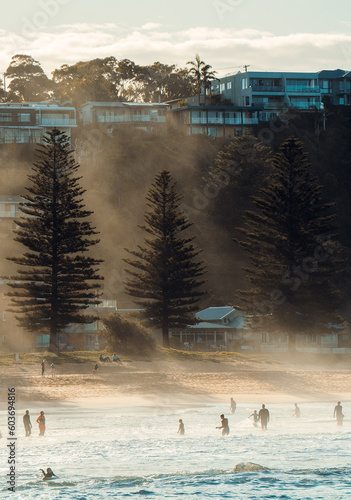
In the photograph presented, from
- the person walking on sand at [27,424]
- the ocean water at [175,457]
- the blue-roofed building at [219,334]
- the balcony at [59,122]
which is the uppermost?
the balcony at [59,122]

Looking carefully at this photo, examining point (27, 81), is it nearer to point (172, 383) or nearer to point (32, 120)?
point (32, 120)

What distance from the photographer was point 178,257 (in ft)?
173

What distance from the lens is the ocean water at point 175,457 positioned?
2459cm

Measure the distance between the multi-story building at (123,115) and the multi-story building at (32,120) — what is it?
428 cm

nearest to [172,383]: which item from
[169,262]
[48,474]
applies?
[169,262]

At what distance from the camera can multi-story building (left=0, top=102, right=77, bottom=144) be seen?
91.7 m

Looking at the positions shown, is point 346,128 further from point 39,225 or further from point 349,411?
point 349,411

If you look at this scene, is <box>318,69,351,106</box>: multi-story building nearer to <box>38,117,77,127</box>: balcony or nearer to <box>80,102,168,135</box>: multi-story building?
<box>80,102,168,135</box>: multi-story building

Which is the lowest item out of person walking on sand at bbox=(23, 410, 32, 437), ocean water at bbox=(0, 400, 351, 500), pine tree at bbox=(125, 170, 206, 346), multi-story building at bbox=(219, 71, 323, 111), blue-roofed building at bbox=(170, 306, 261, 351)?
ocean water at bbox=(0, 400, 351, 500)

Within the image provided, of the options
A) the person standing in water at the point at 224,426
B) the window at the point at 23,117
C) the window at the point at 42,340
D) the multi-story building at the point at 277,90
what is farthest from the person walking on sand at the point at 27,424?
the multi-story building at the point at 277,90

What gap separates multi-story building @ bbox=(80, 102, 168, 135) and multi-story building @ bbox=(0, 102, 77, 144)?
4.28 m

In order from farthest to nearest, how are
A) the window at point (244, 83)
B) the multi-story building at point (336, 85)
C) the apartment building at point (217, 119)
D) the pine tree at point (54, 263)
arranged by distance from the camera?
the multi-story building at point (336, 85), the window at point (244, 83), the apartment building at point (217, 119), the pine tree at point (54, 263)

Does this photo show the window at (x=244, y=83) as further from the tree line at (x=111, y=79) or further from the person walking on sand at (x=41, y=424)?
the person walking on sand at (x=41, y=424)

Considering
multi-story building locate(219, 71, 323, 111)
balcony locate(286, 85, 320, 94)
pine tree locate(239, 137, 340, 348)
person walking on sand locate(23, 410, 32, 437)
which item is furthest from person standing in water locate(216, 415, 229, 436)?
balcony locate(286, 85, 320, 94)
